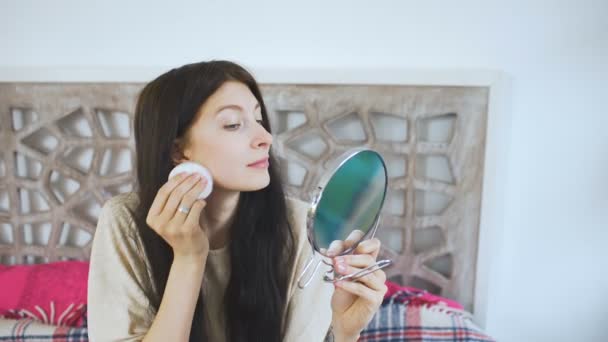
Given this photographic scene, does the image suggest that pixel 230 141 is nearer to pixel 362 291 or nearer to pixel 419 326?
pixel 362 291

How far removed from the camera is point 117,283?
0.65m

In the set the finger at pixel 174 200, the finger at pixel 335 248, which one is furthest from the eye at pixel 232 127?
the finger at pixel 335 248

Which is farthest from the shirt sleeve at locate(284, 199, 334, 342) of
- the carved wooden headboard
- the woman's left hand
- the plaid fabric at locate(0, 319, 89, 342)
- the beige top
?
the plaid fabric at locate(0, 319, 89, 342)

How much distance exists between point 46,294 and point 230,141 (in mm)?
889

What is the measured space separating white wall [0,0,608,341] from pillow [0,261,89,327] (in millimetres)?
586

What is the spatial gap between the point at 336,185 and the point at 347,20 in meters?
0.83

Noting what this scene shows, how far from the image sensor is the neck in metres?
0.71

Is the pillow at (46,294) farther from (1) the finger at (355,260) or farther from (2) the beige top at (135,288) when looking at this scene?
(1) the finger at (355,260)

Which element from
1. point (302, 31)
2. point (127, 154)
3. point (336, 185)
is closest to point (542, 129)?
point (302, 31)

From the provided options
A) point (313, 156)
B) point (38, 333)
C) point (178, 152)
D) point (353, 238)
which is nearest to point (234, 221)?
point (178, 152)

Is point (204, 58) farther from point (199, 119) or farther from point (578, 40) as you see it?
point (578, 40)

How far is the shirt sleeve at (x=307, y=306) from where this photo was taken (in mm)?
739

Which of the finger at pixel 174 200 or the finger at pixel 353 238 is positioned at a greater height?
the finger at pixel 174 200

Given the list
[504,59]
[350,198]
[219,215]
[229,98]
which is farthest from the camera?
[504,59]
